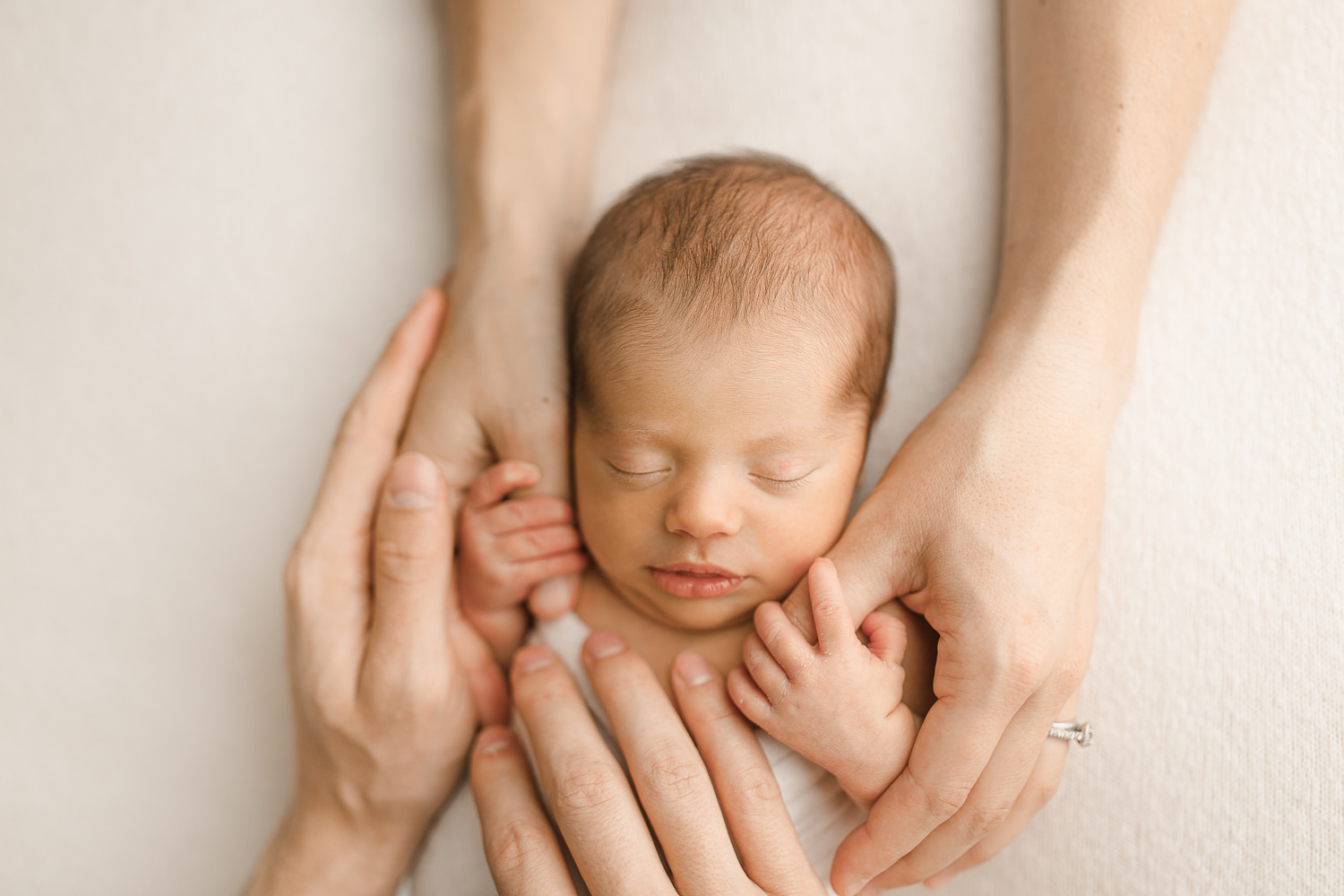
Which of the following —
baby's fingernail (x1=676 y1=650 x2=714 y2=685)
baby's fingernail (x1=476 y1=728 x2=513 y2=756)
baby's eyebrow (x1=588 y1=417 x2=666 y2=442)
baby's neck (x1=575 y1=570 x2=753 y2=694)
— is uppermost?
baby's eyebrow (x1=588 y1=417 x2=666 y2=442)

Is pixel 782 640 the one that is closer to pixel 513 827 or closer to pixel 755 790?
pixel 755 790

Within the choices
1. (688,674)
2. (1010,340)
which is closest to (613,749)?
(688,674)

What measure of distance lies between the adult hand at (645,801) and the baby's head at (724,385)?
0.14m

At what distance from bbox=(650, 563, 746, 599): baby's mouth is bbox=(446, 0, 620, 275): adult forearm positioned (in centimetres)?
61

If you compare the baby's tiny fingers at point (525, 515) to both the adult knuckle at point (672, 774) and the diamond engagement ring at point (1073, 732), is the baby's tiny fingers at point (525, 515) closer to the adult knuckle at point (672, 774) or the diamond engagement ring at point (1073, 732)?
the adult knuckle at point (672, 774)

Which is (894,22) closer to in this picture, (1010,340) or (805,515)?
(1010,340)

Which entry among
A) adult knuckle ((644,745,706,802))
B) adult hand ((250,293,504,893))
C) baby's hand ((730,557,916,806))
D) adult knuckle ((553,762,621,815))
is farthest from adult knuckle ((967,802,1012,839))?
adult hand ((250,293,504,893))

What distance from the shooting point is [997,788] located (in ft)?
3.44

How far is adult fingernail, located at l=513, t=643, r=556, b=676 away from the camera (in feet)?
4.09

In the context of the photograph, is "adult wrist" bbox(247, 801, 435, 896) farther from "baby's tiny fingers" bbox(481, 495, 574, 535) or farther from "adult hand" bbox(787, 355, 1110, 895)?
"adult hand" bbox(787, 355, 1110, 895)

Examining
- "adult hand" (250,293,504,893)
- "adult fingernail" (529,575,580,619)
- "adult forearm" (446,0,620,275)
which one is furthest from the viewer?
"adult forearm" (446,0,620,275)

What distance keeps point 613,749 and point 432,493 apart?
1.50 ft

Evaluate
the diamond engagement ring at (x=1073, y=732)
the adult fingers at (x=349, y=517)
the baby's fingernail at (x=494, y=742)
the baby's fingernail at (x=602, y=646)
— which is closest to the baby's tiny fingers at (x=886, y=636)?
the diamond engagement ring at (x=1073, y=732)

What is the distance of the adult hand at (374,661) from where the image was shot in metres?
1.21
